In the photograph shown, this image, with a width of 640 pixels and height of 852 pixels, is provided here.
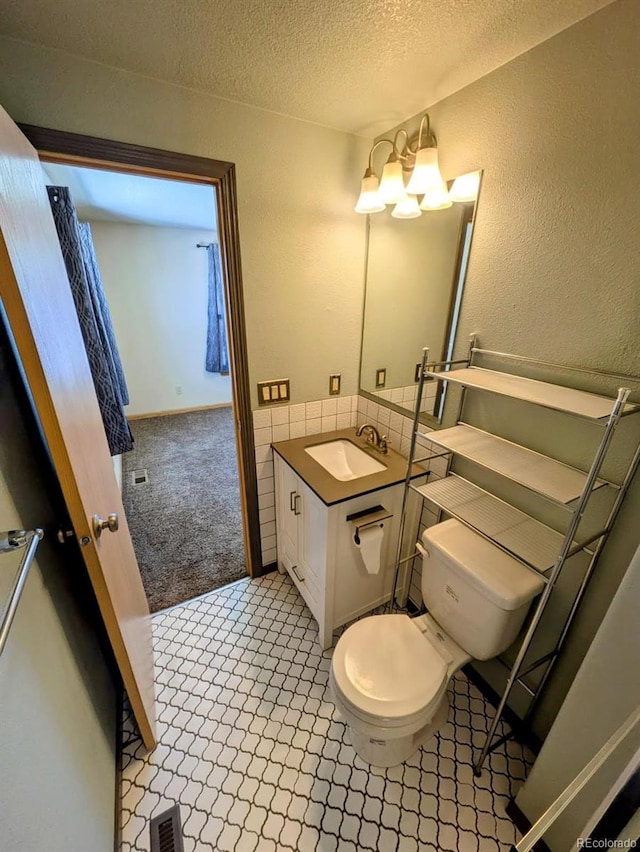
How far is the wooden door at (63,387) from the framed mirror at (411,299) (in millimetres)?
1311

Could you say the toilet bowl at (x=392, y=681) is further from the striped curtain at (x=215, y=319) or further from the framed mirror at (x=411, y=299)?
the striped curtain at (x=215, y=319)

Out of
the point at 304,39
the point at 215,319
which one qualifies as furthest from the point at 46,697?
the point at 215,319

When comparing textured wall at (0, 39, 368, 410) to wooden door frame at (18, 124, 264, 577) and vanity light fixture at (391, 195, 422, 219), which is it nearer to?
wooden door frame at (18, 124, 264, 577)

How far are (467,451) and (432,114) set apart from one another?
1.31 metres

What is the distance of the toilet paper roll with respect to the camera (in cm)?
145

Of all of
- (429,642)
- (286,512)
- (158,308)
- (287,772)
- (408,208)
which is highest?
(408,208)

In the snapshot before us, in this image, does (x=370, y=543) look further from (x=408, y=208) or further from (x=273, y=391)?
(x=408, y=208)

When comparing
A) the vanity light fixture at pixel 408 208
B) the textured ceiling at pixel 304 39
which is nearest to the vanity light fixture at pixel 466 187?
the vanity light fixture at pixel 408 208

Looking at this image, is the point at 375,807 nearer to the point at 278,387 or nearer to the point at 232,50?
the point at 278,387

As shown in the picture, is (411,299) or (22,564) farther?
(411,299)

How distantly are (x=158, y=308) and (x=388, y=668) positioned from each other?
14.2 ft

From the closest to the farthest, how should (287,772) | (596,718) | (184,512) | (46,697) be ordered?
(46,697) → (596,718) → (287,772) → (184,512)

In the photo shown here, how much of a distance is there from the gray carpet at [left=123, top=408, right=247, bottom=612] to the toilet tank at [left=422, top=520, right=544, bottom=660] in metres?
1.27

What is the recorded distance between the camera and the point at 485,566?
1.14 meters
